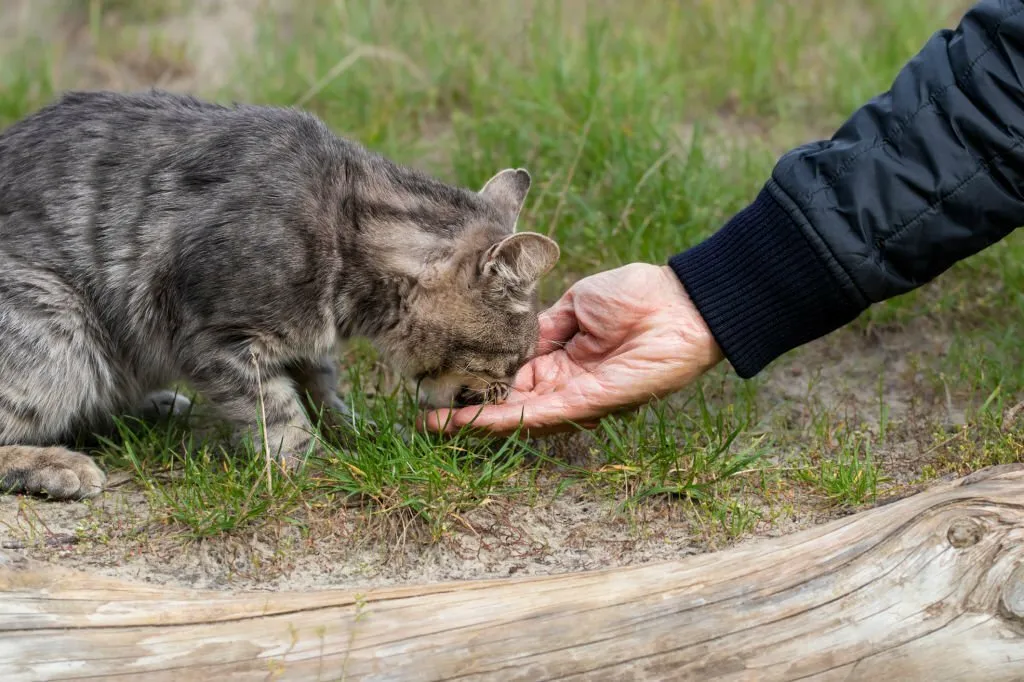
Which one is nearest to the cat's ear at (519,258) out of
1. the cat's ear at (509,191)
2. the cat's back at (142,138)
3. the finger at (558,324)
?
the cat's ear at (509,191)

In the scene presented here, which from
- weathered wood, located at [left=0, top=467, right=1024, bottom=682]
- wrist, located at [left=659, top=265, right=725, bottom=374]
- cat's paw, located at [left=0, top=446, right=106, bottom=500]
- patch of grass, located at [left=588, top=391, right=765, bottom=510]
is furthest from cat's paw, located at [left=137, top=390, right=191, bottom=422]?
wrist, located at [left=659, top=265, right=725, bottom=374]

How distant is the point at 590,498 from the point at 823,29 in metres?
4.34

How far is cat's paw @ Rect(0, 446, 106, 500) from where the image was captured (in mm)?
3617

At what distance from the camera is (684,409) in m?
4.20

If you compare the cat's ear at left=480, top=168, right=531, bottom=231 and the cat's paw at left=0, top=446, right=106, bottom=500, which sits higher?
the cat's ear at left=480, top=168, right=531, bottom=231

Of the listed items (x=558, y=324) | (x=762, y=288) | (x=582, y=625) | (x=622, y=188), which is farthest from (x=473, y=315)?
(x=622, y=188)

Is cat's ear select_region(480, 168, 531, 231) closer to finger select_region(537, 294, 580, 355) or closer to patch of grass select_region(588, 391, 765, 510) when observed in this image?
finger select_region(537, 294, 580, 355)

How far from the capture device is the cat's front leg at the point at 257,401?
365cm

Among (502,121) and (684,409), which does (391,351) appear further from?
(502,121)

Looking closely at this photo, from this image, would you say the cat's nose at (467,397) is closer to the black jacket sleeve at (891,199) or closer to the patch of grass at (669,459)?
the patch of grass at (669,459)

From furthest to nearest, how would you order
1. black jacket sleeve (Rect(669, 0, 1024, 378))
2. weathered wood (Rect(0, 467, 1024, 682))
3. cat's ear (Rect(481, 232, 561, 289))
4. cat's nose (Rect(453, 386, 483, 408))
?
cat's nose (Rect(453, 386, 483, 408)) → cat's ear (Rect(481, 232, 561, 289)) → black jacket sleeve (Rect(669, 0, 1024, 378)) → weathered wood (Rect(0, 467, 1024, 682))

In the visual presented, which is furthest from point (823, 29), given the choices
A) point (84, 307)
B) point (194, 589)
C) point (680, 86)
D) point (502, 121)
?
point (194, 589)

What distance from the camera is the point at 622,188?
16.8 feet

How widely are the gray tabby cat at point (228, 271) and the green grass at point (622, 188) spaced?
0.25 meters
